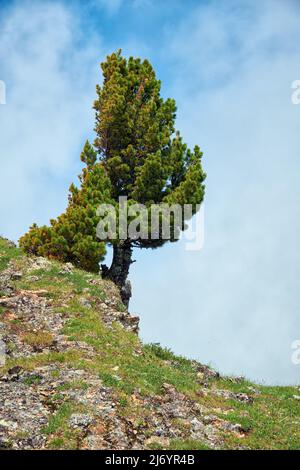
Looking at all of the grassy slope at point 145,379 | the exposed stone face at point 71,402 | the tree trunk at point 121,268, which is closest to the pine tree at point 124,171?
the tree trunk at point 121,268

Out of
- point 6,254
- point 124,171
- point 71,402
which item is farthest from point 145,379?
point 124,171

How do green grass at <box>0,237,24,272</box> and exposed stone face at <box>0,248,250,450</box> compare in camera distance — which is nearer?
exposed stone face at <box>0,248,250,450</box>

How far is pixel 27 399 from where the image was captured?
1814 centimetres

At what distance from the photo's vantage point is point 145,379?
832 inches

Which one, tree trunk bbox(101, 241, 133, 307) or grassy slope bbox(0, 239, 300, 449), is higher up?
tree trunk bbox(101, 241, 133, 307)

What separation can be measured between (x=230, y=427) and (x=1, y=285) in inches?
624

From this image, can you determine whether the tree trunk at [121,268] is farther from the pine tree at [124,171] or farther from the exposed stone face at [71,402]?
the exposed stone face at [71,402]

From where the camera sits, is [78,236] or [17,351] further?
[78,236]

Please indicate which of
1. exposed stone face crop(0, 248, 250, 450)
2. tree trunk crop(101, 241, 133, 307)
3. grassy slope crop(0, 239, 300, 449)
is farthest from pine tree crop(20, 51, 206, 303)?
exposed stone face crop(0, 248, 250, 450)

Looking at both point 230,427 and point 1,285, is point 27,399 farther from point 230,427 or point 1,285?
point 1,285

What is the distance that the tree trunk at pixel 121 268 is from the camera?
3809 centimetres

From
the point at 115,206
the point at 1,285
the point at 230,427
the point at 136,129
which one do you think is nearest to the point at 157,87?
the point at 136,129

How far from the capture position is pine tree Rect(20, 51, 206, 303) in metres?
35.1

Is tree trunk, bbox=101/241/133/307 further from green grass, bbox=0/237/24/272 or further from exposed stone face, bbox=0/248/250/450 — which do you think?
exposed stone face, bbox=0/248/250/450
